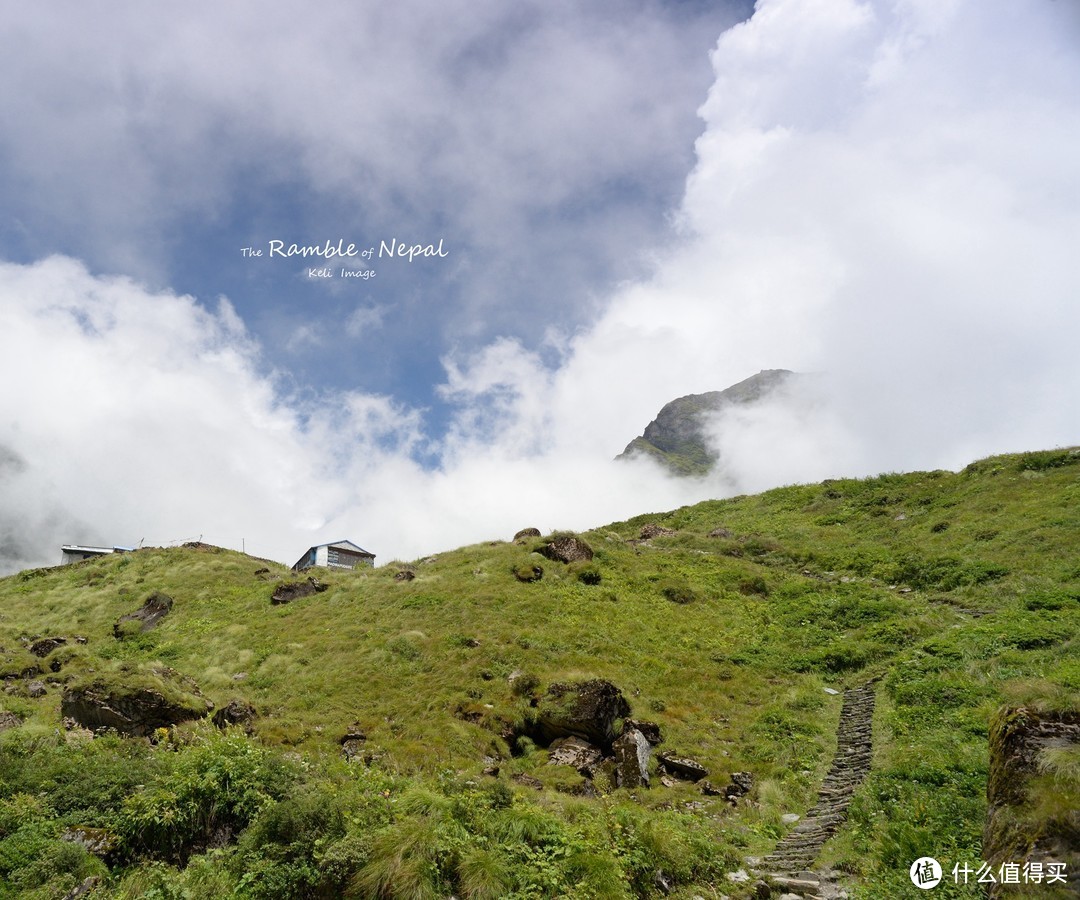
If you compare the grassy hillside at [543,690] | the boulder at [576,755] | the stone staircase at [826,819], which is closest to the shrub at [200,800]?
the grassy hillside at [543,690]

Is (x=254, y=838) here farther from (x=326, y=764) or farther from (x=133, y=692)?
(x=133, y=692)

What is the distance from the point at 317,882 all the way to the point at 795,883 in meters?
7.77

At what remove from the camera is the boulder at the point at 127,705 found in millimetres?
17641

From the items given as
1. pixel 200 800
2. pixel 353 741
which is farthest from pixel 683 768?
pixel 200 800

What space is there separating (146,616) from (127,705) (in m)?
27.5

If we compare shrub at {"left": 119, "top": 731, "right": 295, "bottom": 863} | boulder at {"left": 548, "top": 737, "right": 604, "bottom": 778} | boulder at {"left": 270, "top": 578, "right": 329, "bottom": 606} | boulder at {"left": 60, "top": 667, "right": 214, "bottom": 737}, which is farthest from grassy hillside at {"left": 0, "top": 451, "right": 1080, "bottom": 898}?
boulder at {"left": 270, "top": 578, "right": 329, "bottom": 606}

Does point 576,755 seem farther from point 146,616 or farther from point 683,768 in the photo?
point 146,616

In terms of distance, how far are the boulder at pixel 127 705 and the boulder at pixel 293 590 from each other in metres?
21.3

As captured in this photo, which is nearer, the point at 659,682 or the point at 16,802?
the point at 16,802

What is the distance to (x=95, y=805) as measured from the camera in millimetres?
10711

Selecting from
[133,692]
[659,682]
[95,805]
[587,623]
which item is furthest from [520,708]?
[95,805]

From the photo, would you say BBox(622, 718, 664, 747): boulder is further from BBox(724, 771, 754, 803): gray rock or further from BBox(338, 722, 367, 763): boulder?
BBox(338, 722, 367, 763): boulder

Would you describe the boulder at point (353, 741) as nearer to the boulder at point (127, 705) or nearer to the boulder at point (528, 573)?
the boulder at point (127, 705)

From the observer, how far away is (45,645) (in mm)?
31188
